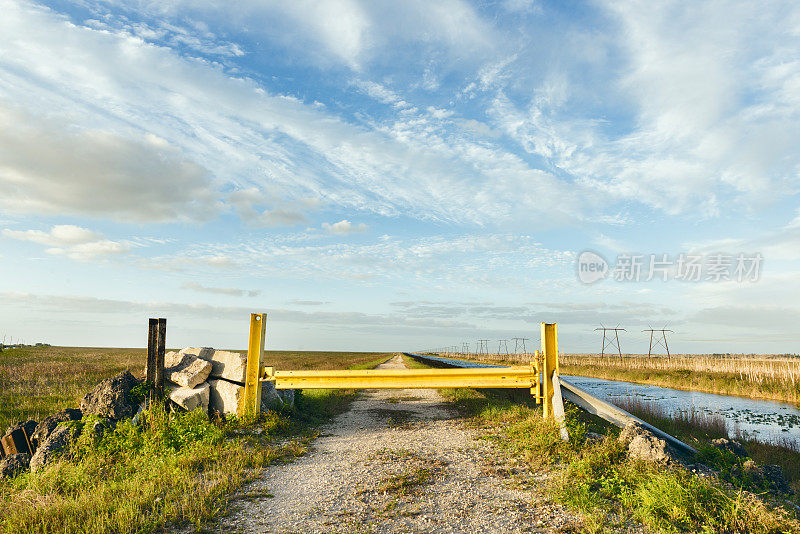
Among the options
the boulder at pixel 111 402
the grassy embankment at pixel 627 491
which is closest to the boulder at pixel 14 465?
the boulder at pixel 111 402

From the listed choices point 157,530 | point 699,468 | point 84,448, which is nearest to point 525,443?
point 699,468

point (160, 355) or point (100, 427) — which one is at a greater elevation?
point (160, 355)

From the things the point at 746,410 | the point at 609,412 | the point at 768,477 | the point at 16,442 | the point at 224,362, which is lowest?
the point at 746,410

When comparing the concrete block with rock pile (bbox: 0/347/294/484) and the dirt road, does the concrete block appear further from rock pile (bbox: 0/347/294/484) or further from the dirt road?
the dirt road

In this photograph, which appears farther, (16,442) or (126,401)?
(126,401)

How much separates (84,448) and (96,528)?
3.76 meters

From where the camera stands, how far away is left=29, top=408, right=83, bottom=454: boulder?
776 centimetres

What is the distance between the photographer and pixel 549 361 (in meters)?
8.41

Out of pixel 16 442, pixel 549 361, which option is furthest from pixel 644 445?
pixel 16 442

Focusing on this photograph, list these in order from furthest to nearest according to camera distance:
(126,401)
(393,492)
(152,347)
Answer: (152,347)
(126,401)
(393,492)

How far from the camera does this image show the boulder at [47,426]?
25.4 ft

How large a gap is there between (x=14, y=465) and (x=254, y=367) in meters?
3.88

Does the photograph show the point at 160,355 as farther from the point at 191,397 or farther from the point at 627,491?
the point at 627,491

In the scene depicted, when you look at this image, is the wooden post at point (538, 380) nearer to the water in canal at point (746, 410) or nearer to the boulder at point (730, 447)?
the boulder at point (730, 447)
